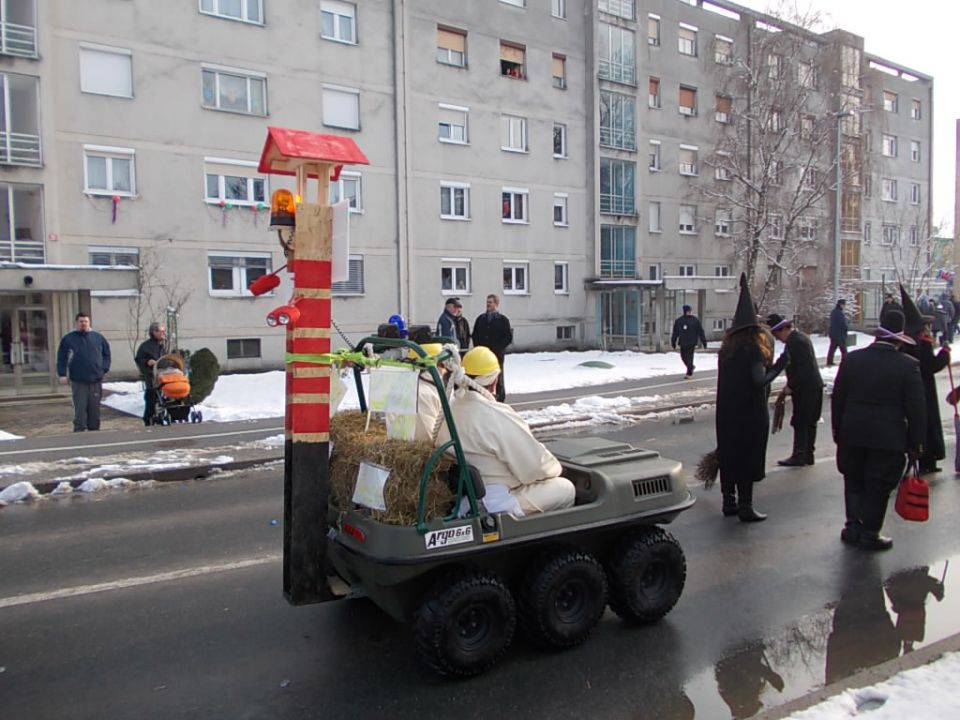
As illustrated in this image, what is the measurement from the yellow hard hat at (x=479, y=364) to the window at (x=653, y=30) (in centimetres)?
A: 3518

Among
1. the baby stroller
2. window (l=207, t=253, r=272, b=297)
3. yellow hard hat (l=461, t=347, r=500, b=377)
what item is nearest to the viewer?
yellow hard hat (l=461, t=347, r=500, b=377)

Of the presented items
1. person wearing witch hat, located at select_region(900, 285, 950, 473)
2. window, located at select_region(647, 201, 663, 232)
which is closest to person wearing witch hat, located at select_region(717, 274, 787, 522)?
person wearing witch hat, located at select_region(900, 285, 950, 473)

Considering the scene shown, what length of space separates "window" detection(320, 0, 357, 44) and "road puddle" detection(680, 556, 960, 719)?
986 inches

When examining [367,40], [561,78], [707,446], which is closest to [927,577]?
[707,446]

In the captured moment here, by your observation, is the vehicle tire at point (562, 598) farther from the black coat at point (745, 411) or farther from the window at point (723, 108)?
the window at point (723, 108)

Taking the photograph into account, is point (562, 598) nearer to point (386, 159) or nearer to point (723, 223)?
point (386, 159)

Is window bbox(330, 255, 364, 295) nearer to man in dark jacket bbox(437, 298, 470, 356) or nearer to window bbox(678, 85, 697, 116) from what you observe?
man in dark jacket bbox(437, 298, 470, 356)

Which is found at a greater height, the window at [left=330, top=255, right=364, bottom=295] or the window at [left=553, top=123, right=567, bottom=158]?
the window at [left=553, top=123, right=567, bottom=158]

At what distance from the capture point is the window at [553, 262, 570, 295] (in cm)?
3256

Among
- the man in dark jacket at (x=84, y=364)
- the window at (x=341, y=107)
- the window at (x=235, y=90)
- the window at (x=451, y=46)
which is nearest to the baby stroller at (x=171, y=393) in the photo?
the man in dark jacket at (x=84, y=364)

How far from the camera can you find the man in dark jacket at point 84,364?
12016 mm

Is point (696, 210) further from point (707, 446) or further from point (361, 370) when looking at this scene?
point (361, 370)

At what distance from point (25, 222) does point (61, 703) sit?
21582 mm

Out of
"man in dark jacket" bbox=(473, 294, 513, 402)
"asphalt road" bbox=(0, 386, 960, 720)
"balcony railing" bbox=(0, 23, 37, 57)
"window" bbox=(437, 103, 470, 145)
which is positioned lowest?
"asphalt road" bbox=(0, 386, 960, 720)
